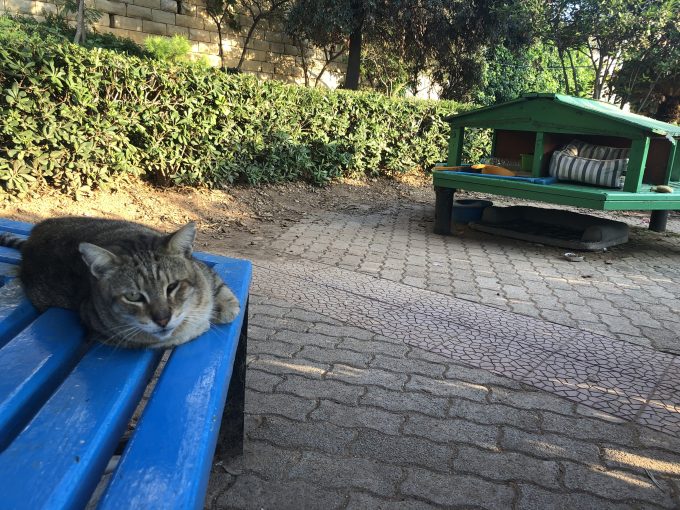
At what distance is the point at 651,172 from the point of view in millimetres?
7922

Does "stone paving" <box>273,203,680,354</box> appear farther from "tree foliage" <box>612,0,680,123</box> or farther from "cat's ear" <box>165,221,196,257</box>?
"tree foliage" <box>612,0,680,123</box>

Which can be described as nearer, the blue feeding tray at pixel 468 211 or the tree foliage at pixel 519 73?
the blue feeding tray at pixel 468 211

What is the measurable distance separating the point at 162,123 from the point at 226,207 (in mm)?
1501

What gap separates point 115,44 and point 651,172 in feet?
36.8

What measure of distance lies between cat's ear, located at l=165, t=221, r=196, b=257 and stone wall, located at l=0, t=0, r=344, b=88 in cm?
1245

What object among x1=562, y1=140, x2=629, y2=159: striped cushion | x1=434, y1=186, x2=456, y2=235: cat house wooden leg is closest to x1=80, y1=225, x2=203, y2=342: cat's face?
x1=434, y1=186, x2=456, y2=235: cat house wooden leg

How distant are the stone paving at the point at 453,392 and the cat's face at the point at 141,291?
0.88 metres

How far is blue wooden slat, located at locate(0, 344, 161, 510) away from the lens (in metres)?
0.98

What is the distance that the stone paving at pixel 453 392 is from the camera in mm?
2336

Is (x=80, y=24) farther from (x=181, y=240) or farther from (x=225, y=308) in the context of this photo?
(x=225, y=308)

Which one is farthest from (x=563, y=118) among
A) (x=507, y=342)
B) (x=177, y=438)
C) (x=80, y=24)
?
(x=80, y=24)

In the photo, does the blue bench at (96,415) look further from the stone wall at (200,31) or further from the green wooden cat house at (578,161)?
the stone wall at (200,31)

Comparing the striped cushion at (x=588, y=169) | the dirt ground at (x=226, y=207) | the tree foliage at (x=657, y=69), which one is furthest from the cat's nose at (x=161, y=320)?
the tree foliage at (x=657, y=69)

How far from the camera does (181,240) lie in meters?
2.02
